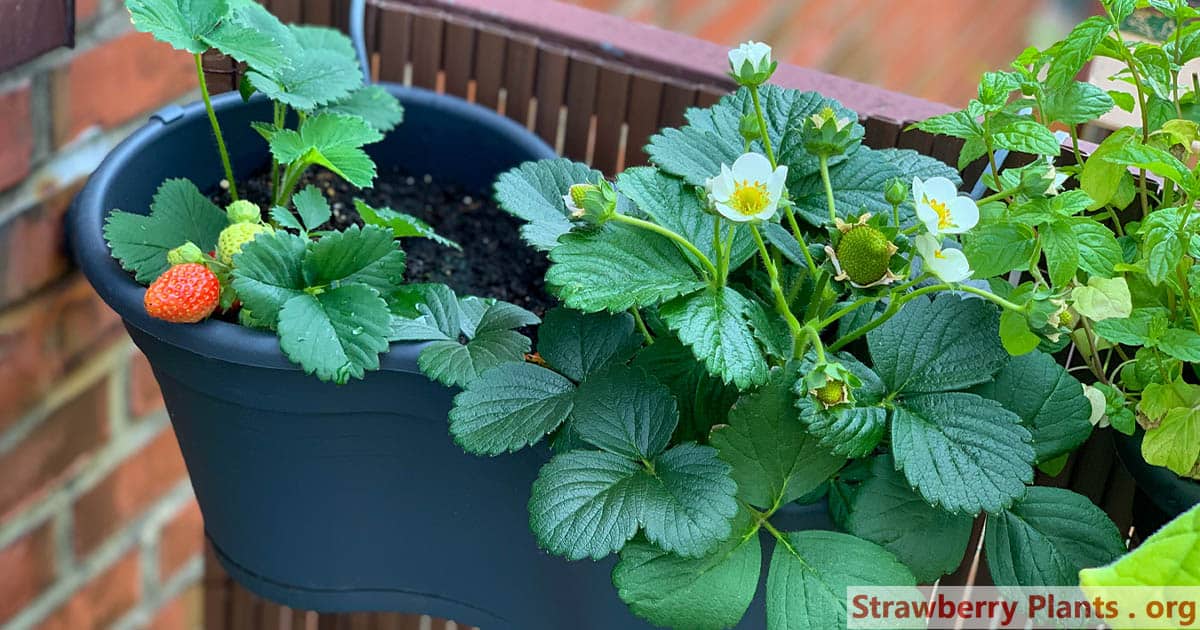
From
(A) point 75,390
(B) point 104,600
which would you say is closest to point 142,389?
(A) point 75,390

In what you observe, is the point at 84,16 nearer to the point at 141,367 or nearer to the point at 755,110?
the point at 141,367

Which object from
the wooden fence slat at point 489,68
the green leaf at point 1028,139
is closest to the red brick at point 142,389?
the wooden fence slat at point 489,68

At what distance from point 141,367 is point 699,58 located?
18.7 inches

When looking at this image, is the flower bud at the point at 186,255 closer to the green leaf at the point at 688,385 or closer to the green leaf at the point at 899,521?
the green leaf at the point at 688,385

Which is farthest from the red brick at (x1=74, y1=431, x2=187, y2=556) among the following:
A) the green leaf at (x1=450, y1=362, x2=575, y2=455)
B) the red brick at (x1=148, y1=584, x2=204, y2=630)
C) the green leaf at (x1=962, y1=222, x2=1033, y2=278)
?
the green leaf at (x1=962, y1=222, x2=1033, y2=278)

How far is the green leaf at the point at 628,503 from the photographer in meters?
0.56

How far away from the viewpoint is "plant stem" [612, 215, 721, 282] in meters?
0.57

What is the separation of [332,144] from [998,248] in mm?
365

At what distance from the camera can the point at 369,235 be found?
0.67 metres

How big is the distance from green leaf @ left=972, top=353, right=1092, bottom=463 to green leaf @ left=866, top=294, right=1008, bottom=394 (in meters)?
0.02

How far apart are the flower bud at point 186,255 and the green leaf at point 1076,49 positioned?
0.44 meters

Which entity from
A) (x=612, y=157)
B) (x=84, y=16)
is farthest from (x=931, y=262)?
(x=84, y=16)

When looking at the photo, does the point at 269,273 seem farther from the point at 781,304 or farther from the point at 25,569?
the point at 25,569

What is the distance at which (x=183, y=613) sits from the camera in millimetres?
1134
